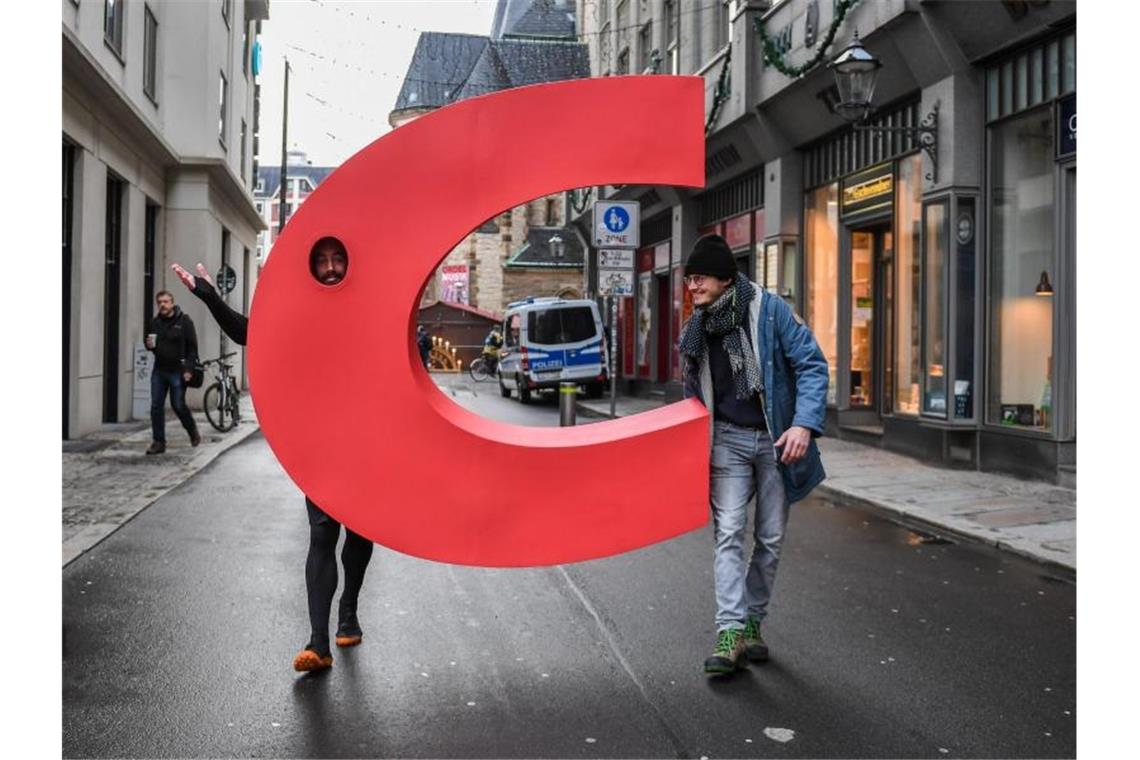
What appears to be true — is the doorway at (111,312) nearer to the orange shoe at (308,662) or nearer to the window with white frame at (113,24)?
Answer: the window with white frame at (113,24)

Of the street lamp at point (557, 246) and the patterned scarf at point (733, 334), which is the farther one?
the street lamp at point (557, 246)

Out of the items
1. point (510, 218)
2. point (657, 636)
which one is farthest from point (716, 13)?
point (510, 218)

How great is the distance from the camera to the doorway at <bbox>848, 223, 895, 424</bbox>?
52.1 feet

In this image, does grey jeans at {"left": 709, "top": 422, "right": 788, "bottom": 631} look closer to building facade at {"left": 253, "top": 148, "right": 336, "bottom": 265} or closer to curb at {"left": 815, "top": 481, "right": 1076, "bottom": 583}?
curb at {"left": 815, "top": 481, "right": 1076, "bottom": 583}

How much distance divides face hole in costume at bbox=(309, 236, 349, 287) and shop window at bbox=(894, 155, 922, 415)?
35.9ft

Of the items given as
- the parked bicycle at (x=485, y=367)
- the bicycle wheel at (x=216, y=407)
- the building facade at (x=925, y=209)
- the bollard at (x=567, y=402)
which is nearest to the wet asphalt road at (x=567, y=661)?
the building facade at (x=925, y=209)

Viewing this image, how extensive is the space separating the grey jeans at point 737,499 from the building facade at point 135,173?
12.1 meters

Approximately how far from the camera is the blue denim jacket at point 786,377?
477cm

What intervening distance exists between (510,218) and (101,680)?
5894cm

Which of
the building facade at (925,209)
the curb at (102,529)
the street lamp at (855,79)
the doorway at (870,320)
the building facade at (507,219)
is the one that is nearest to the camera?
the curb at (102,529)

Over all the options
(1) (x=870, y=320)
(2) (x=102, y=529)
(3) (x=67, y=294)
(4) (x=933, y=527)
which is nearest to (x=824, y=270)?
(1) (x=870, y=320)

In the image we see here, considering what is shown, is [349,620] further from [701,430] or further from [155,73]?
[155,73]

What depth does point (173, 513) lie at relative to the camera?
929cm

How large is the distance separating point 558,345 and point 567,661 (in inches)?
881
